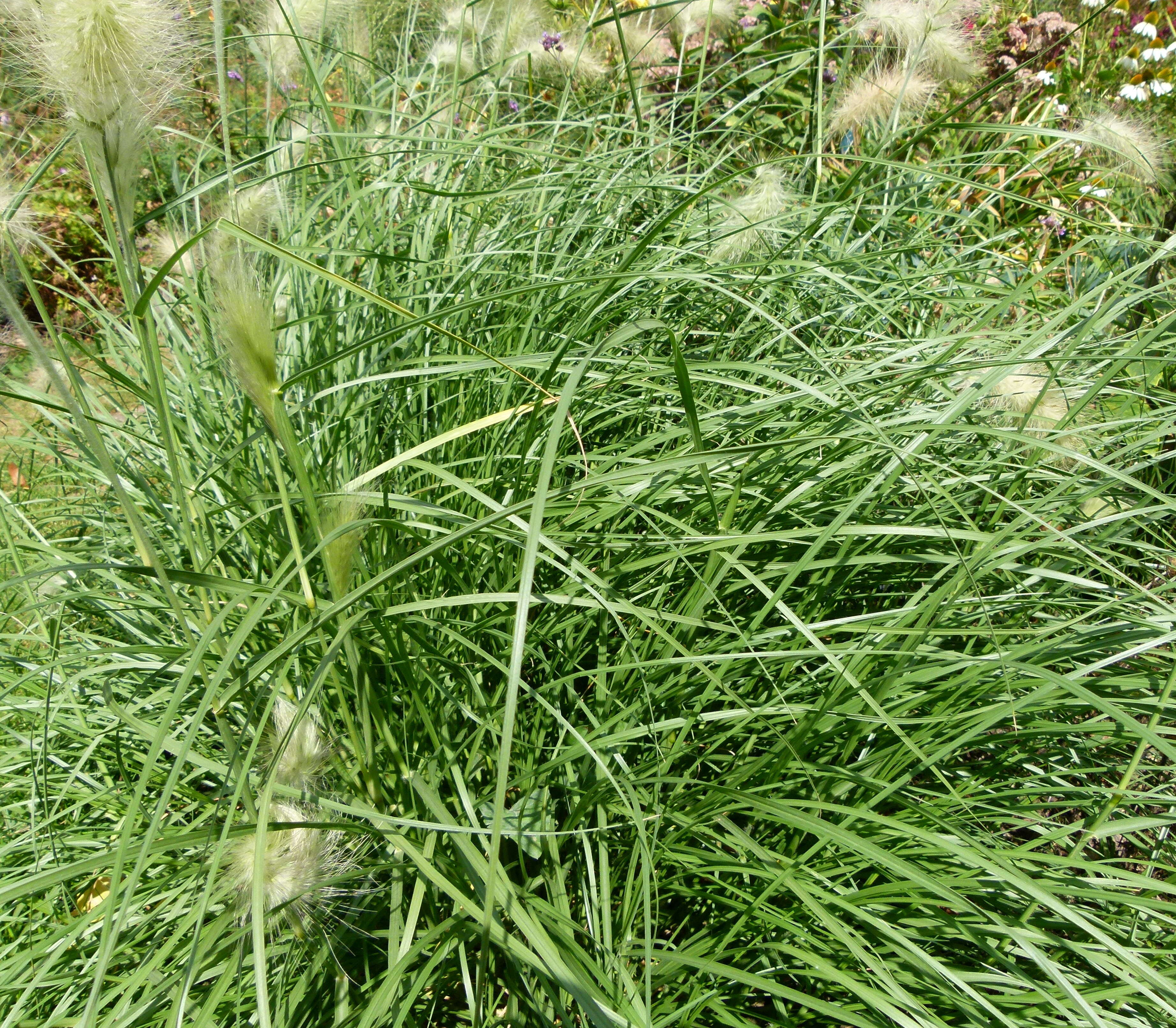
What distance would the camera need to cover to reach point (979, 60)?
9.73 ft

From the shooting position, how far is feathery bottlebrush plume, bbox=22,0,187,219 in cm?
102

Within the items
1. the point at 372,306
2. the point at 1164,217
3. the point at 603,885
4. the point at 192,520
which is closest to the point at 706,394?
the point at 372,306

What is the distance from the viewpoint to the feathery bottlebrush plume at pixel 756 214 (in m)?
1.96

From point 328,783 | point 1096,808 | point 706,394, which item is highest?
point 706,394

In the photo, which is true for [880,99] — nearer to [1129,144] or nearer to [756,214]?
[1129,144]

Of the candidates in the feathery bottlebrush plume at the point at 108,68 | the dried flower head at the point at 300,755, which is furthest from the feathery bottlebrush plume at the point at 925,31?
the dried flower head at the point at 300,755

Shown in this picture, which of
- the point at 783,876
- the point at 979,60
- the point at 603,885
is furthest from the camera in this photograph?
the point at 979,60

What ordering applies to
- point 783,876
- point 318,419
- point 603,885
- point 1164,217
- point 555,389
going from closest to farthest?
1. point 783,876
2. point 603,885
3. point 555,389
4. point 318,419
5. point 1164,217

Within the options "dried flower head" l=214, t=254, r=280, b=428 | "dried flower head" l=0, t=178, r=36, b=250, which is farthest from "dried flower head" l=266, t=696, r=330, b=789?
"dried flower head" l=0, t=178, r=36, b=250

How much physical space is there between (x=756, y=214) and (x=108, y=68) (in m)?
1.34

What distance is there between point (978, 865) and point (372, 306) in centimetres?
171

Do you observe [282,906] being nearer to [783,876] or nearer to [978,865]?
[783,876]

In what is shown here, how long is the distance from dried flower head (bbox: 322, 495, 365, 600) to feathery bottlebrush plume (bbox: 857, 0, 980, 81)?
5.88ft

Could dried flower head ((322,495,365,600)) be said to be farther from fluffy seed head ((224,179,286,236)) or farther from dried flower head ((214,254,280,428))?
fluffy seed head ((224,179,286,236))
